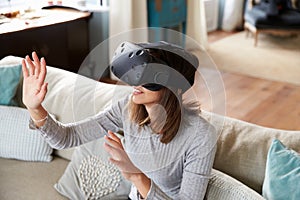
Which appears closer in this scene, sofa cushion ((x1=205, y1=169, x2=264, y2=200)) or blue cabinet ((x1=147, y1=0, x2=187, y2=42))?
sofa cushion ((x1=205, y1=169, x2=264, y2=200))

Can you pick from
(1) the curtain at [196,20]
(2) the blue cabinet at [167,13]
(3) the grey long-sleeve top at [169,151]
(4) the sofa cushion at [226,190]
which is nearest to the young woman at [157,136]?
(3) the grey long-sleeve top at [169,151]

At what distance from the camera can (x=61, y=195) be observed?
1.54 m

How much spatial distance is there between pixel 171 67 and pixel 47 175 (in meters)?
0.95

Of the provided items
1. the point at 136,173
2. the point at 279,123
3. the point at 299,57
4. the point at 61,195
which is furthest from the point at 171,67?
the point at 299,57

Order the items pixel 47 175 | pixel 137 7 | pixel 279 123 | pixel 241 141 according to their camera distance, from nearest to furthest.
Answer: pixel 241 141
pixel 47 175
pixel 279 123
pixel 137 7

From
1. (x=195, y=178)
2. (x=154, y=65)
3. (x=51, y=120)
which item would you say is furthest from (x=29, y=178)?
(x=154, y=65)

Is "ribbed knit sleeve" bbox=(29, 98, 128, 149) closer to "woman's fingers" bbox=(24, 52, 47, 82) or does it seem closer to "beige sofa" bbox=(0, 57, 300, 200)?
"beige sofa" bbox=(0, 57, 300, 200)

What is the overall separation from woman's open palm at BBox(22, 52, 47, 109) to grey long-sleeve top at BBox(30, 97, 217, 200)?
0.35ft

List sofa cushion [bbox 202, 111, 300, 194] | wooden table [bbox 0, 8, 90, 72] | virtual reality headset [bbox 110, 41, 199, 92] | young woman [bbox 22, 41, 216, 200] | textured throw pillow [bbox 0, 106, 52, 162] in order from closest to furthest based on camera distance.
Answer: virtual reality headset [bbox 110, 41, 199, 92] < young woman [bbox 22, 41, 216, 200] < sofa cushion [bbox 202, 111, 300, 194] < textured throw pillow [bbox 0, 106, 52, 162] < wooden table [bbox 0, 8, 90, 72]

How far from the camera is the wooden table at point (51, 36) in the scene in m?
2.75

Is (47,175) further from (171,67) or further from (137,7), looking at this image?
(137,7)

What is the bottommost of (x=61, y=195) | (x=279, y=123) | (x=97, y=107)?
(x=279, y=123)

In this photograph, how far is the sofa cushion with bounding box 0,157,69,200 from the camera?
60.4 inches

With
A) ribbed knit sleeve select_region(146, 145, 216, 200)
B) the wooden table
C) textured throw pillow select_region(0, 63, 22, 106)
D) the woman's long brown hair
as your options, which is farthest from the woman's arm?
the wooden table
